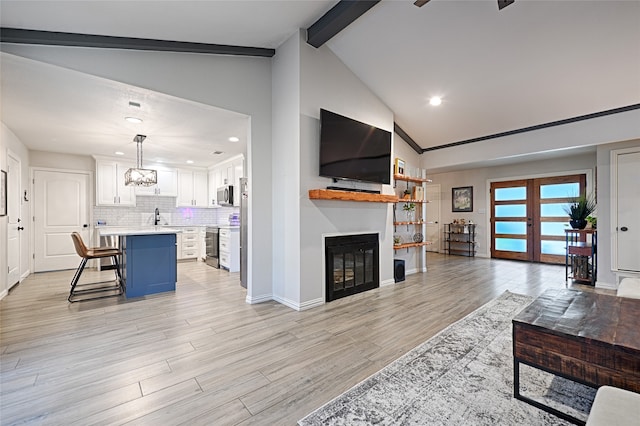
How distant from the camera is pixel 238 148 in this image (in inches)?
223

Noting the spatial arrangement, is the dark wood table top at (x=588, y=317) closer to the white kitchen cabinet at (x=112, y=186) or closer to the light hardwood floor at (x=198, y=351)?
the light hardwood floor at (x=198, y=351)

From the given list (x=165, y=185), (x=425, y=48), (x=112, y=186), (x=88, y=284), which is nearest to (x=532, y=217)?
(x=425, y=48)

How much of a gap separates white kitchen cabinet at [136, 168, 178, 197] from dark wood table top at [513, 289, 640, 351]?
7339 millimetres

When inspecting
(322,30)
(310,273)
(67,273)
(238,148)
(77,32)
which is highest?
(322,30)

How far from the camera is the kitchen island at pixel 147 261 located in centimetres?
Result: 387

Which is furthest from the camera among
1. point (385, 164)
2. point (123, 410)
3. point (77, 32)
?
point (385, 164)

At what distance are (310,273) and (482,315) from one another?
2.03 meters

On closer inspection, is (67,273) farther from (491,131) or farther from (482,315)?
(491,131)

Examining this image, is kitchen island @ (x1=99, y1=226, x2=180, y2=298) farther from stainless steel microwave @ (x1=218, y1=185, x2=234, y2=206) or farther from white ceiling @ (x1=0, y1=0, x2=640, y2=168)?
stainless steel microwave @ (x1=218, y1=185, x2=234, y2=206)

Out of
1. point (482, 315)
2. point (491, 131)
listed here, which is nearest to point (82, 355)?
point (482, 315)

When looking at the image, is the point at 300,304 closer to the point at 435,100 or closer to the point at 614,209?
the point at 435,100

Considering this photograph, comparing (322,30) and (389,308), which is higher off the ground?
(322,30)

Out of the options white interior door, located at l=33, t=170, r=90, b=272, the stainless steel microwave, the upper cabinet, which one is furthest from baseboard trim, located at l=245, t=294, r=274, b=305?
white interior door, located at l=33, t=170, r=90, b=272

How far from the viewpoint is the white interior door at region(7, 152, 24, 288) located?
420cm
